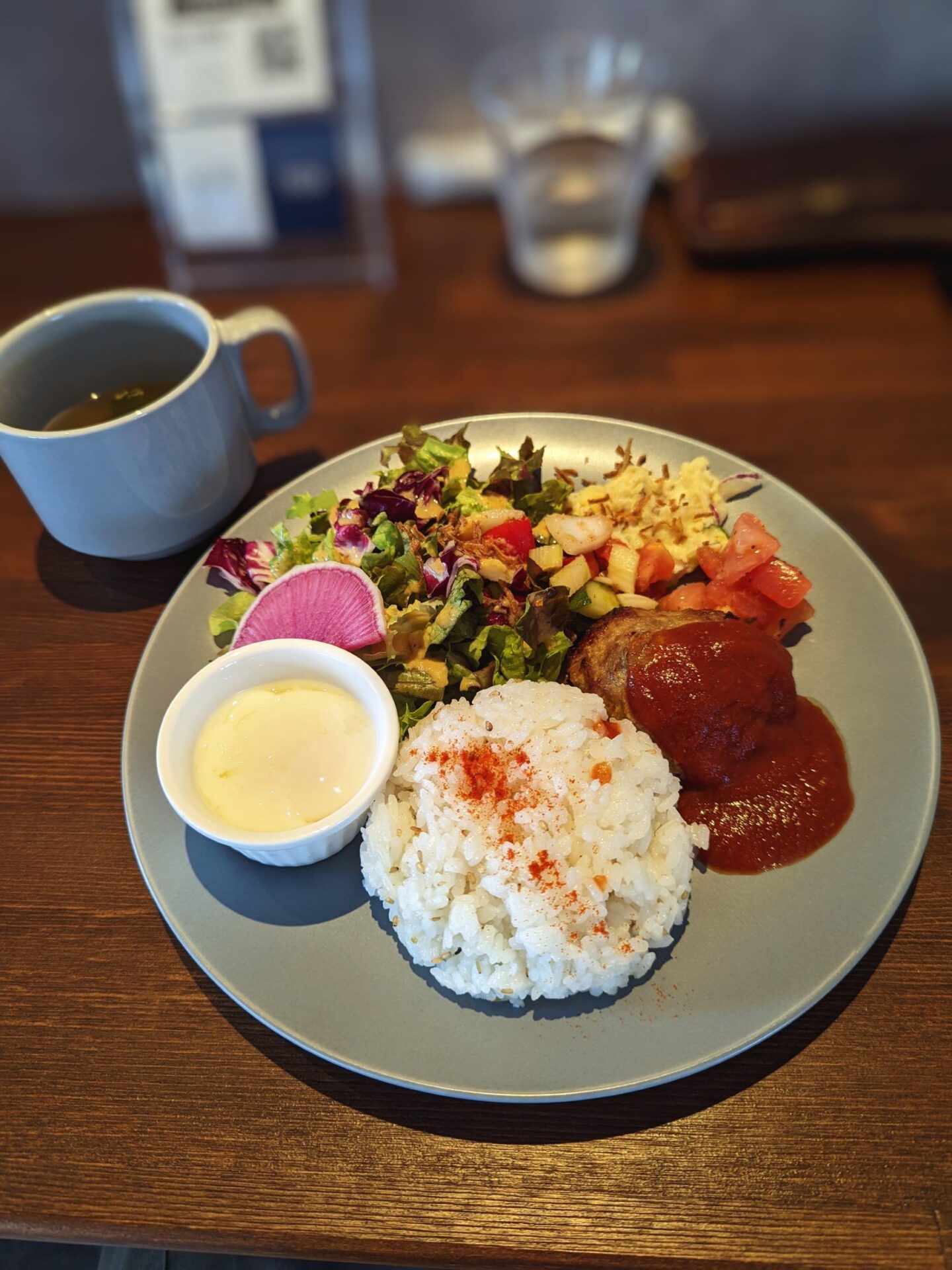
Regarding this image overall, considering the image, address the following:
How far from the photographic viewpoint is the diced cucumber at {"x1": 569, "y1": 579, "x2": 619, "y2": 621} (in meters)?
1.81

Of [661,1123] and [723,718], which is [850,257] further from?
[661,1123]

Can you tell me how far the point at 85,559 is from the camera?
7.11 ft

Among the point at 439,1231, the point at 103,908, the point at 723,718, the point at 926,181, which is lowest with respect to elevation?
the point at 439,1231

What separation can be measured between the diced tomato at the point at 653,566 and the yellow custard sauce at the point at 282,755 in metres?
0.65

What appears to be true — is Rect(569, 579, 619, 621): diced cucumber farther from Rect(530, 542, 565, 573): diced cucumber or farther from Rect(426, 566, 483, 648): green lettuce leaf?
Rect(426, 566, 483, 648): green lettuce leaf

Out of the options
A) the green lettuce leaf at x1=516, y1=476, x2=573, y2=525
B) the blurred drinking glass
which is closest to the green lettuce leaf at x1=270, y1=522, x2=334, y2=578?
the green lettuce leaf at x1=516, y1=476, x2=573, y2=525

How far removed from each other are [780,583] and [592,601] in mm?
363

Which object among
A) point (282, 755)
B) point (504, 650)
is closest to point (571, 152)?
point (504, 650)

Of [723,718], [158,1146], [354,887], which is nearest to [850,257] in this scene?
[723,718]

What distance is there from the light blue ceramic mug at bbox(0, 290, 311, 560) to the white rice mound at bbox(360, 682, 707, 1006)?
75 cm

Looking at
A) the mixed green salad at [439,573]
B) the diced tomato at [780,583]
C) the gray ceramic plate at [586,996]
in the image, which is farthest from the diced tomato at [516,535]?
the gray ceramic plate at [586,996]

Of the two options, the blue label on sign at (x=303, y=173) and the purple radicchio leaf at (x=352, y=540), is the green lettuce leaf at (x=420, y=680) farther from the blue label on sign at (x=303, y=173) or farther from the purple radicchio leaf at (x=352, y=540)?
the blue label on sign at (x=303, y=173)

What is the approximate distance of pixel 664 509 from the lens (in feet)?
6.20

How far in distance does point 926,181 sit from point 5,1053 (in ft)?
11.9
